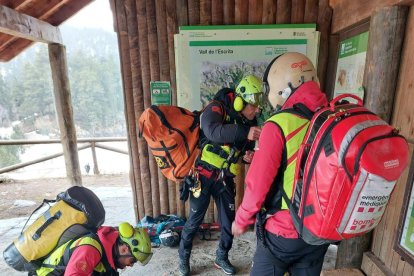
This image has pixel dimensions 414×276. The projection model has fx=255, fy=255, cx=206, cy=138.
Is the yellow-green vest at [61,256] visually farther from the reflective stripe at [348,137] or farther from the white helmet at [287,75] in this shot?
the reflective stripe at [348,137]

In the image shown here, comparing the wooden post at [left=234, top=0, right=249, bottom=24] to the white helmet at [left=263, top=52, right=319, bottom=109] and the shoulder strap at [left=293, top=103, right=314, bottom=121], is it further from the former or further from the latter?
the shoulder strap at [left=293, top=103, right=314, bottom=121]

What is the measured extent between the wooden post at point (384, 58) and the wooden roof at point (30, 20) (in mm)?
4446

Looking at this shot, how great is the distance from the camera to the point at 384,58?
88.4 inches

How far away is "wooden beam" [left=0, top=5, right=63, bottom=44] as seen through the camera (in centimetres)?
349

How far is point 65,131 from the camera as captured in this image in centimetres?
525

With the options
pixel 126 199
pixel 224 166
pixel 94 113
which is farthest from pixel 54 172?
pixel 224 166

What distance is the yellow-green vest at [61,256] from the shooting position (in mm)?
1990

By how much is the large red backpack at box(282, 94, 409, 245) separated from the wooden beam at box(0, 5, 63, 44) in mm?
4232

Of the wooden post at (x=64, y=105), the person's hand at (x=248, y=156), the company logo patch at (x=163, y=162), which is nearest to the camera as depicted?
the person's hand at (x=248, y=156)

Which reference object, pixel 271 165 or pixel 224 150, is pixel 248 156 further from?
pixel 271 165

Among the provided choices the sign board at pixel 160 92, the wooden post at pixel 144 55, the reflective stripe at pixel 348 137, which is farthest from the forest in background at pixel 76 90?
the reflective stripe at pixel 348 137

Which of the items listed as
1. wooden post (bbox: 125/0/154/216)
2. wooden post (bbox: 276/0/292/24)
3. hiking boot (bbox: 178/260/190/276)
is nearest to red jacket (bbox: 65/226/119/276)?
hiking boot (bbox: 178/260/190/276)

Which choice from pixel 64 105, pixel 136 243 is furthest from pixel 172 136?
pixel 64 105

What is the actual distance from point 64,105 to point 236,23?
377 cm
